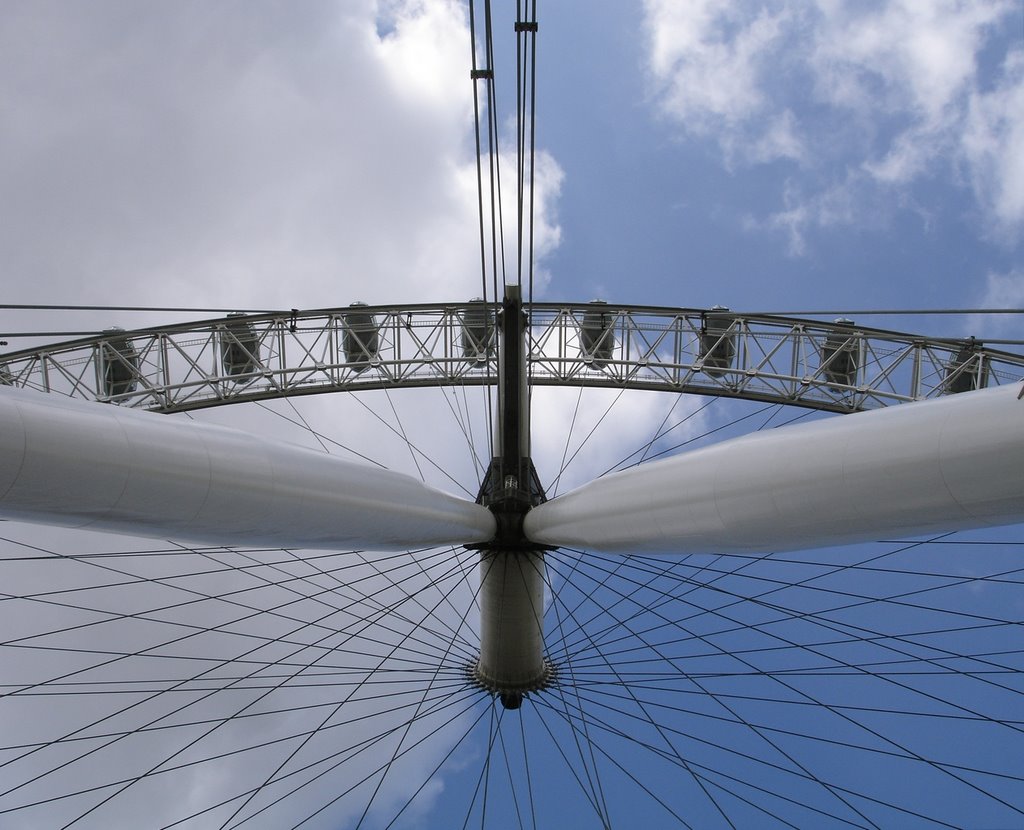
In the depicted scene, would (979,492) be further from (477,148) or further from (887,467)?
(477,148)

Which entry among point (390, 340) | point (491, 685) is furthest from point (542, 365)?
point (491, 685)

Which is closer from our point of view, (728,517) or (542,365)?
(728,517)

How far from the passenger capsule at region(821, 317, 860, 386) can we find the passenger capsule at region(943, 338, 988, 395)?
7.11ft

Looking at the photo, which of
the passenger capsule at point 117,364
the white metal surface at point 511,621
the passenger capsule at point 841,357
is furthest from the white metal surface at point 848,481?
the passenger capsule at point 117,364

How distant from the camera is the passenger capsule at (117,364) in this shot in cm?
1998

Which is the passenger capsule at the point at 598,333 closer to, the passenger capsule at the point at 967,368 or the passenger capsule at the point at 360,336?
the passenger capsule at the point at 360,336

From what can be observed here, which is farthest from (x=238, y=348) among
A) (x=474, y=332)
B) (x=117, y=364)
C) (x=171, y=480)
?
(x=171, y=480)

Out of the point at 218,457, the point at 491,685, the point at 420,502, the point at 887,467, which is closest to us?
the point at 887,467

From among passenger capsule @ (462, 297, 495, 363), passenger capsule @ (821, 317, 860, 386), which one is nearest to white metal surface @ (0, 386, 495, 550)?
passenger capsule @ (462, 297, 495, 363)

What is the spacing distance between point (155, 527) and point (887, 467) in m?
4.36

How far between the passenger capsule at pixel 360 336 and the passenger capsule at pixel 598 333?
218 inches

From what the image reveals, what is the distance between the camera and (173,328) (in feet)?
67.4

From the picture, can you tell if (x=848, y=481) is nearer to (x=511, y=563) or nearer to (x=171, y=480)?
(x=171, y=480)

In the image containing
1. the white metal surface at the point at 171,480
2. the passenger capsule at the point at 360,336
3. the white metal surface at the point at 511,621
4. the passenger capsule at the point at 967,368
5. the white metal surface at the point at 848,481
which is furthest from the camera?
the passenger capsule at the point at 360,336
